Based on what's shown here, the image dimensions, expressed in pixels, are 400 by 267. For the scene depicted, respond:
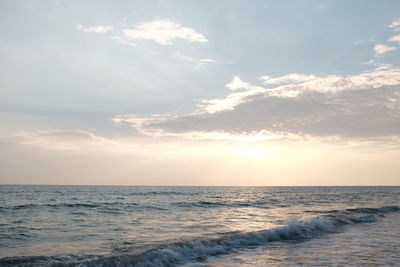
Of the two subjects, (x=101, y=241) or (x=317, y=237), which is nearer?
(x=101, y=241)

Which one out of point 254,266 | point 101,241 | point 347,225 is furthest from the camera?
point 347,225

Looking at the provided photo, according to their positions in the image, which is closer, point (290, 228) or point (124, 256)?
point (124, 256)

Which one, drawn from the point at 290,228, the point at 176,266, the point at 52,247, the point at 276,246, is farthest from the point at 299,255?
the point at 52,247

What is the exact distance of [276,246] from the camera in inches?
616

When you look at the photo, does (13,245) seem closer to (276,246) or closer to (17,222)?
(17,222)

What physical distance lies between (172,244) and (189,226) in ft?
24.1

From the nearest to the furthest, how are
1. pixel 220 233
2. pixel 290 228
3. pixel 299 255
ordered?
pixel 299 255 → pixel 220 233 → pixel 290 228

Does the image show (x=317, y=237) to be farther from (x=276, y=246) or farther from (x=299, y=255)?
(x=299, y=255)

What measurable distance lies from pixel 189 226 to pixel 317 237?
8237 millimetres

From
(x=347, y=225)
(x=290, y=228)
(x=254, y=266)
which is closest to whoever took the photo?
(x=254, y=266)

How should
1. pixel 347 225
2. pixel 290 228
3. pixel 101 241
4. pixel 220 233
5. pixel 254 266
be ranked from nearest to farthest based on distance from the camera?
pixel 254 266 < pixel 101 241 < pixel 220 233 < pixel 290 228 < pixel 347 225

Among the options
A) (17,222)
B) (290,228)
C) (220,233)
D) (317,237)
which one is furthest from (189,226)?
(17,222)

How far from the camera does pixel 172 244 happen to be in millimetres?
13648

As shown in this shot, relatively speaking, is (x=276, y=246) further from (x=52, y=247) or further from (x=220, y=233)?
(x=52, y=247)
